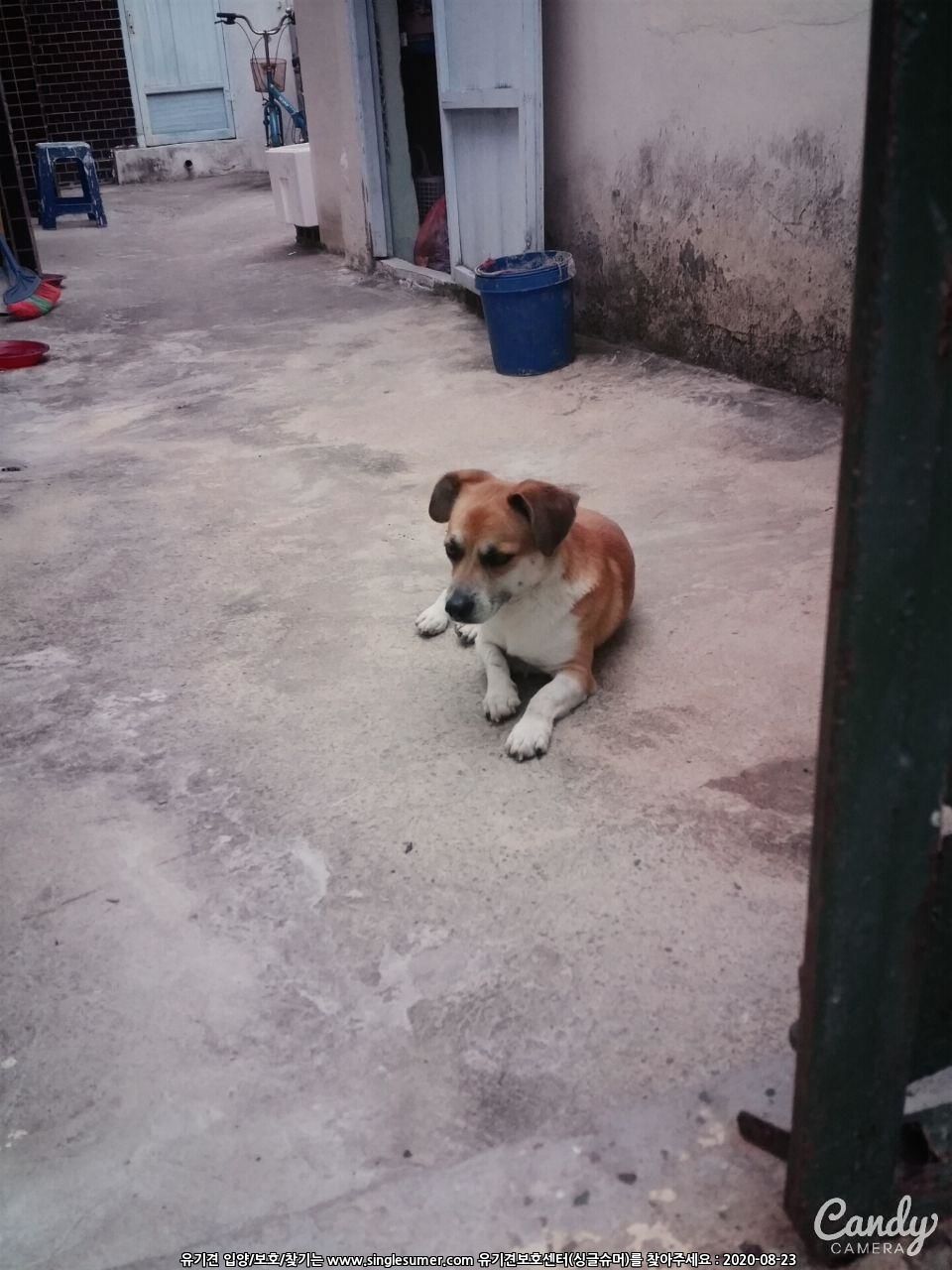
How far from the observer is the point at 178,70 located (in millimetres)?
15305

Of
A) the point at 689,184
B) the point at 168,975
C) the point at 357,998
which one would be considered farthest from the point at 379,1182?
the point at 689,184

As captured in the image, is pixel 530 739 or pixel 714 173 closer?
pixel 530 739

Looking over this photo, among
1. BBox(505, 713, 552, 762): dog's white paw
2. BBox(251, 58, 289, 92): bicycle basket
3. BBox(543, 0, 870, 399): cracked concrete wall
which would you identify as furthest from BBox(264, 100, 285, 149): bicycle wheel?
BBox(505, 713, 552, 762): dog's white paw

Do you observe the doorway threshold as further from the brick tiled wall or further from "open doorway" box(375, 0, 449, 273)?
the brick tiled wall

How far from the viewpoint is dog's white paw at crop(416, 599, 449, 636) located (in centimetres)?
326

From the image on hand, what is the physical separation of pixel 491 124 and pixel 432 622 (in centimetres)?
417

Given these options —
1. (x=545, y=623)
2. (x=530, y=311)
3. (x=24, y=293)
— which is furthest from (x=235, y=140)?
(x=545, y=623)

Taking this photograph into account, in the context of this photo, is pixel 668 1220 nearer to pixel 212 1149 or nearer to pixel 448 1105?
pixel 448 1105

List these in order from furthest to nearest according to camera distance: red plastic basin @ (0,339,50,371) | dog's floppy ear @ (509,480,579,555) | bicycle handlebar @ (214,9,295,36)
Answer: bicycle handlebar @ (214,9,295,36), red plastic basin @ (0,339,50,371), dog's floppy ear @ (509,480,579,555)

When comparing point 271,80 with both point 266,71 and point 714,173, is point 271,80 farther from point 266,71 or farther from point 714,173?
point 714,173

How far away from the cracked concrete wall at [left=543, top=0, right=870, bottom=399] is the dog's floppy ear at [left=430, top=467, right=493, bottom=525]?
252cm

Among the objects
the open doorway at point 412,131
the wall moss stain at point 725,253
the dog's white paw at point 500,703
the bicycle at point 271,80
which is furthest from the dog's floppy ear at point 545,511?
the bicycle at point 271,80

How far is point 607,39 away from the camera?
557 cm

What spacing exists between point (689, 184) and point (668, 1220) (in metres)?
4.89
